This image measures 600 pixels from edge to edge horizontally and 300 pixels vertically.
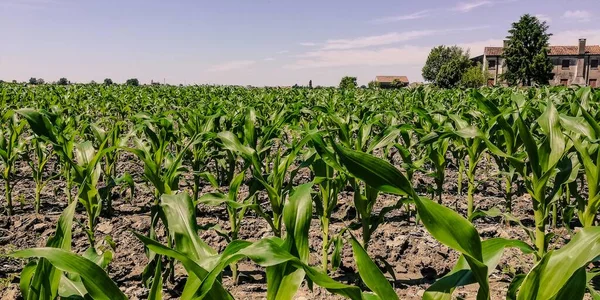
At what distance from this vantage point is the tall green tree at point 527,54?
58.4 m

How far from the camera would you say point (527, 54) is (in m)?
59.4

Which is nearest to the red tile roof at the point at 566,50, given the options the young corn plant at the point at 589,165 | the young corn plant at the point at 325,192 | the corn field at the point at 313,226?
the corn field at the point at 313,226

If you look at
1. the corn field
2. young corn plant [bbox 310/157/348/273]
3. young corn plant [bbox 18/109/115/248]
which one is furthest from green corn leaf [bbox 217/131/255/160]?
young corn plant [bbox 18/109/115/248]

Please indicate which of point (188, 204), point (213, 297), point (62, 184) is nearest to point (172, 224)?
point (188, 204)

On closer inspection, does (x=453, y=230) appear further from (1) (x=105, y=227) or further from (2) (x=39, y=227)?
(2) (x=39, y=227)

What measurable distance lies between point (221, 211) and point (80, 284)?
349 centimetres

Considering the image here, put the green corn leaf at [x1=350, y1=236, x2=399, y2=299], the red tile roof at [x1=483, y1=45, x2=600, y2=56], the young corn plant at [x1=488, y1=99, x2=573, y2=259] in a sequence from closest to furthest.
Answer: the green corn leaf at [x1=350, y1=236, x2=399, y2=299] < the young corn plant at [x1=488, y1=99, x2=573, y2=259] < the red tile roof at [x1=483, y1=45, x2=600, y2=56]

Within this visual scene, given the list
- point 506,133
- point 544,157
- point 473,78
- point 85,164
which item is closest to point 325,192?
point 544,157

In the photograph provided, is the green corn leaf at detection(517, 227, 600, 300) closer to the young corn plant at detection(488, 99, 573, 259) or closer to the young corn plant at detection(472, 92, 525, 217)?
the young corn plant at detection(488, 99, 573, 259)

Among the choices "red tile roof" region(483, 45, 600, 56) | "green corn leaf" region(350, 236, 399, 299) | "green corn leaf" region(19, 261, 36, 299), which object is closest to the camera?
"green corn leaf" region(350, 236, 399, 299)

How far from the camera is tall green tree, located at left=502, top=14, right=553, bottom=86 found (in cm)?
5841

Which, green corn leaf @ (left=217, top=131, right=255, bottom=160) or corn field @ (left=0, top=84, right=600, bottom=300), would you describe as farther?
green corn leaf @ (left=217, top=131, right=255, bottom=160)

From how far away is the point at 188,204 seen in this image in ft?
6.99

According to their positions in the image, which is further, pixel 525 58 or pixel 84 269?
pixel 525 58
